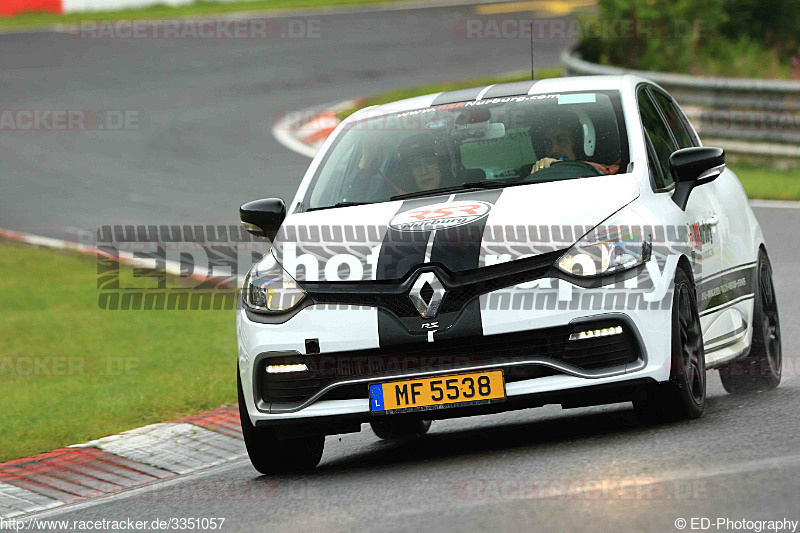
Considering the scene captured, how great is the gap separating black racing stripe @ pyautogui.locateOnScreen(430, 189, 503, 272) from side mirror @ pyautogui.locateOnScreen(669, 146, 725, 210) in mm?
1141

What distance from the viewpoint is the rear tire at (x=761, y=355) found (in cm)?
830

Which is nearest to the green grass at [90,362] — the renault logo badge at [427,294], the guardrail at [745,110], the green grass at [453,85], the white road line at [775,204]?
the renault logo badge at [427,294]

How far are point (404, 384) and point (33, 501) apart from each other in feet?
7.05

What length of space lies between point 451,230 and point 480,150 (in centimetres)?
111

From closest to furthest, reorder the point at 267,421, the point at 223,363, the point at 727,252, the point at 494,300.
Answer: the point at 494,300
the point at 267,421
the point at 727,252
the point at 223,363

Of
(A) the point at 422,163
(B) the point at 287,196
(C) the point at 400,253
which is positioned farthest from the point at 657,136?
(B) the point at 287,196

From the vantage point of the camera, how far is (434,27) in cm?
3728

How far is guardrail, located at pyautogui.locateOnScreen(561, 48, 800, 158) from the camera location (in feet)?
60.8

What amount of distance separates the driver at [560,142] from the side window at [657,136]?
0.30 metres

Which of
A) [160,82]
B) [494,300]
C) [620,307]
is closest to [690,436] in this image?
[620,307]

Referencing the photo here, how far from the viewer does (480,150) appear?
7.80m

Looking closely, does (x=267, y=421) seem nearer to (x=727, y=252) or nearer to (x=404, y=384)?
(x=404, y=384)

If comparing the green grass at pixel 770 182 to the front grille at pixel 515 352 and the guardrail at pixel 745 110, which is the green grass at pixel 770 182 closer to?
the guardrail at pixel 745 110

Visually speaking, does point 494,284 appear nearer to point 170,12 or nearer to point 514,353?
point 514,353
